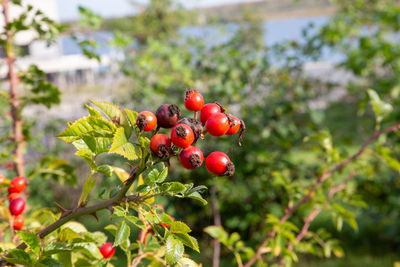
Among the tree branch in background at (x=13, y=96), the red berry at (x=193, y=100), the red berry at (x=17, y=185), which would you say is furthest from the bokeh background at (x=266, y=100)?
the red berry at (x=193, y=100)

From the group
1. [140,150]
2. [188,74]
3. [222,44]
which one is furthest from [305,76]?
[140,150]

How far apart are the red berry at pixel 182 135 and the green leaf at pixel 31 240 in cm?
33

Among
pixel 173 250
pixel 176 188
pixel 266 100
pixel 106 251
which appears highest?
pixel 176 188

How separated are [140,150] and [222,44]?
2.75 metres

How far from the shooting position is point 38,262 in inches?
28.5

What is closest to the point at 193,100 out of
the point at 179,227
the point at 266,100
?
the point at 179,227

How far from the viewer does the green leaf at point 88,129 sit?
62 cm

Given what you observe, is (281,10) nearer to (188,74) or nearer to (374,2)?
(374,2)

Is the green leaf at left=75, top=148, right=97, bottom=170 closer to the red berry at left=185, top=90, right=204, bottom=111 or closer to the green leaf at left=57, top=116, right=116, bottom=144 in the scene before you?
the green leaf at left=57, top=116, right=116, bottom=144

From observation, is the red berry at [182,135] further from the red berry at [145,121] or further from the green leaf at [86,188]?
the green leaf at [86,188]

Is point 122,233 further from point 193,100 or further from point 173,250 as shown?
point 193,100

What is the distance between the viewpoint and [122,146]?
0.62 meters

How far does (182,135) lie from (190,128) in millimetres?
29

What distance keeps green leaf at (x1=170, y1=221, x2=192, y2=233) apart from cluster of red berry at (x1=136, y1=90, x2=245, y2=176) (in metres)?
0.11
